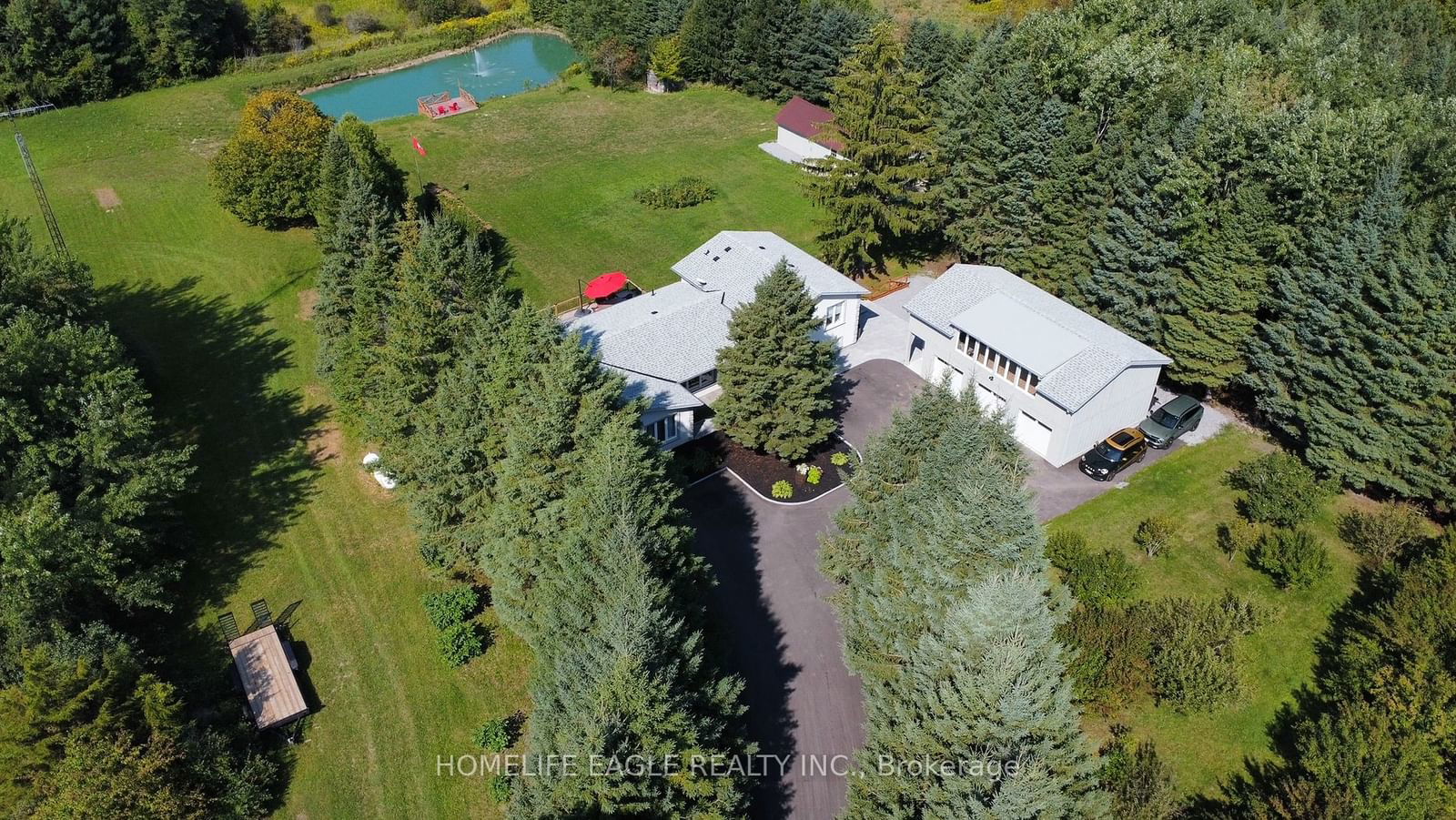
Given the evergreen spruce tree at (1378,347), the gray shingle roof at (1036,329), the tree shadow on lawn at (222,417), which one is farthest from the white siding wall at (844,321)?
the tree shadow on lawn at (222,417)

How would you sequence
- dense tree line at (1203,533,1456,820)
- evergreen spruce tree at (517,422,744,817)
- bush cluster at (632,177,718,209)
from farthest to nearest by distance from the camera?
bush cluster at (632,177,718,209), dense tree line at (1203,533,1456,820), evergreen spruce tree at (517,422,744,817)

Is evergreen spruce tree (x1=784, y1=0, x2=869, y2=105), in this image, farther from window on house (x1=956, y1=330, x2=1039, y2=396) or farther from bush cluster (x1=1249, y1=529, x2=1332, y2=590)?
bush cluster (x1=1249, y1=529, x2=1332, y2=590)

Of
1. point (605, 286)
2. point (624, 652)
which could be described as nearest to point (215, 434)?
point (605, 286)

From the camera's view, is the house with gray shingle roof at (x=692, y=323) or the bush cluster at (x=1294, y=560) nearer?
the bush cluster at (x=1294, y=560)

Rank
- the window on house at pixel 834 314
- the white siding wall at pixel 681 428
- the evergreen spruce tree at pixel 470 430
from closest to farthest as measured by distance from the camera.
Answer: the evergreen spruce tree at pixel 470 430, the white siding wall at pixel 681 428, the window on house at pixel 834 314

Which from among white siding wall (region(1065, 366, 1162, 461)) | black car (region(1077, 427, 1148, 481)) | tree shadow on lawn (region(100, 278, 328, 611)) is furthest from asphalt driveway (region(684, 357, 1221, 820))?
tree shadow on lawn (region(100, 278, 328, 611))

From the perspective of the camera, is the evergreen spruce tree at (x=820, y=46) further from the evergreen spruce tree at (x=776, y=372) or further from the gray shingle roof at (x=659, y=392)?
the gray shingle roof at (x=659, y=392)
